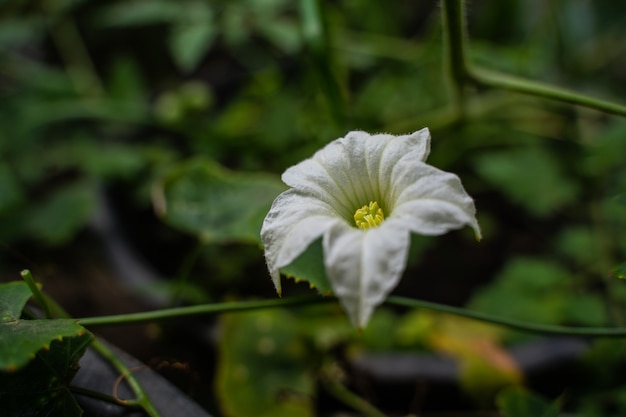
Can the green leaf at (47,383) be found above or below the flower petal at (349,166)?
below

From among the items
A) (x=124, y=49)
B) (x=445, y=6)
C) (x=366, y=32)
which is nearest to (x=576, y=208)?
(x=366, y=32)

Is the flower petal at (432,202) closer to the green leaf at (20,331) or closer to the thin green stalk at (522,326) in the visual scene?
the thin green stalk at (522,326)

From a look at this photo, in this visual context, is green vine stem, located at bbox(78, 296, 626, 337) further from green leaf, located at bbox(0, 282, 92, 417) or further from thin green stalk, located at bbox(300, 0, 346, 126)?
thin green stalk, located at bbox(300, 0, 346, 126)

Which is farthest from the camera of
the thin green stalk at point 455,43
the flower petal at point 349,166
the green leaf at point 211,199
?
the green leaf at point 211,199

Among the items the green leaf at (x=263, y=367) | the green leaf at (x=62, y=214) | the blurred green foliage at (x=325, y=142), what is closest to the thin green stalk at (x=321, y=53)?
the blurred green foliage at (x=325, y=142)

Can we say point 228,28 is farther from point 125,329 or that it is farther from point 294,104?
point 125,329

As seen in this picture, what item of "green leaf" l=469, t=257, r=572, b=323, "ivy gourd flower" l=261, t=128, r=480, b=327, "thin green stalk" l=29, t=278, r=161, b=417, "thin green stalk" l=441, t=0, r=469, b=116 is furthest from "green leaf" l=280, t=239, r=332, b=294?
"green leaf" l=469, t=257, r=572, b=323

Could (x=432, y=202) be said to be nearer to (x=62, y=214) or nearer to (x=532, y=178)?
(x=532, y=178)
